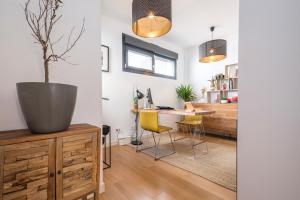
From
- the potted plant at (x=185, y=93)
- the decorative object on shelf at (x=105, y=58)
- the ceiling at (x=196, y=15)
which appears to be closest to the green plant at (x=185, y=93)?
the potted plant at (x=185, y=93)

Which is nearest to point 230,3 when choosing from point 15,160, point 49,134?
point 49,134

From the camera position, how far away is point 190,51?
17.2 feet

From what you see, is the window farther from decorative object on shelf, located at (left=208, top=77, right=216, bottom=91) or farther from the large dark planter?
the large dark planter

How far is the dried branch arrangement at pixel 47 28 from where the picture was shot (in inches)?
43.1

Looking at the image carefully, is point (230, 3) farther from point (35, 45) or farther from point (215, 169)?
point (35, 45)

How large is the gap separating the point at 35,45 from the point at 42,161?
0.94 meters

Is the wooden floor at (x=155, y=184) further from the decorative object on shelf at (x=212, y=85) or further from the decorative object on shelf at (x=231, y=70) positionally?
the decorative object on shelf at (x=231, y=70)

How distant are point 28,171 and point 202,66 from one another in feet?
16.3

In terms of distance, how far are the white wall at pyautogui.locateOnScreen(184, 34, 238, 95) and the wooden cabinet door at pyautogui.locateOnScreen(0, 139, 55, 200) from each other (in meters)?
4.61

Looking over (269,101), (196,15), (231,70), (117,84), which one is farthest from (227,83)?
(269,101)

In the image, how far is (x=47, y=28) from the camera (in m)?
1.29

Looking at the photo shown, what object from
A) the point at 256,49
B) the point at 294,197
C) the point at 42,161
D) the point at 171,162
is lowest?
the point at 171,162

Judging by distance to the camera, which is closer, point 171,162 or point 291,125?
point 291,125

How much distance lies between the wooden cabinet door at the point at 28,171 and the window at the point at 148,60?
2.82m
